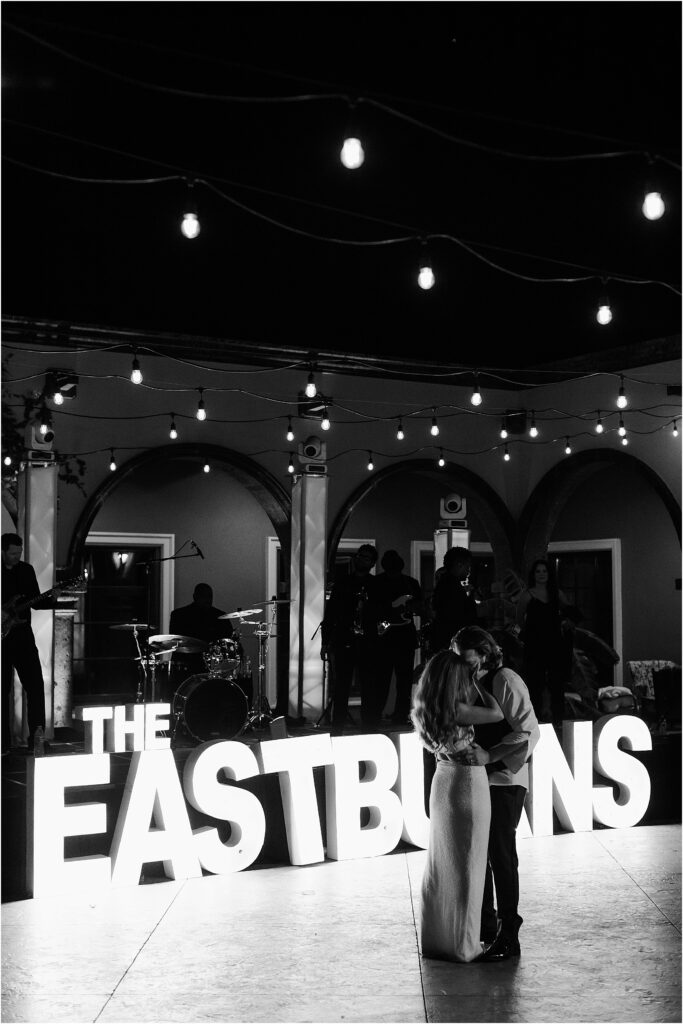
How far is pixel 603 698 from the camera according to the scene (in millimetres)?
11281

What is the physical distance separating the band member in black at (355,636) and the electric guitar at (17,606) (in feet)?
8.28

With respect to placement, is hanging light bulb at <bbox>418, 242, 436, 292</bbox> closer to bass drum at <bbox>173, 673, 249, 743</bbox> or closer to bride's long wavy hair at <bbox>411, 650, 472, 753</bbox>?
bride's long wavy hair at <bbox>411, 650, 472, 753</bbox>

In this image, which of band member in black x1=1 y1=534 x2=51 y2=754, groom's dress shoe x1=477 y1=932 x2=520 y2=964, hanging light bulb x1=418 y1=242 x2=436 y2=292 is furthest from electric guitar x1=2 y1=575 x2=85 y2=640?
groom's dress shoe x1=477 y1=932 x2=520 y2=964

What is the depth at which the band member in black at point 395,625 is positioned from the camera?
9.28 meters

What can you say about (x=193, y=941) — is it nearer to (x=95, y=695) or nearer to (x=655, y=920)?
(x=655, y=920)

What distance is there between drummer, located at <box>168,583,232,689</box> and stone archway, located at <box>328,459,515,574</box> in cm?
249

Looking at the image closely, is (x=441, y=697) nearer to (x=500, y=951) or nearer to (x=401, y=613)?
(x=500, y=951)

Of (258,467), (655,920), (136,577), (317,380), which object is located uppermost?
(317,380)

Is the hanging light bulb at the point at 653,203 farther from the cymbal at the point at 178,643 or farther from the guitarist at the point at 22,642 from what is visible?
the cymbal at the point at 178,643

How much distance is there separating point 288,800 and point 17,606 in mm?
2696

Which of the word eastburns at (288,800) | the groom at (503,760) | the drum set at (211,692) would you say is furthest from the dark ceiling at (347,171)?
the drum set at (211,692)

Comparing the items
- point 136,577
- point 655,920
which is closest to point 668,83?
point 655,920

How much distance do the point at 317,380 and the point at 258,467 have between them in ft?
4.01

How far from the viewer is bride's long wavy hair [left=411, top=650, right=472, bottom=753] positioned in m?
4.75
